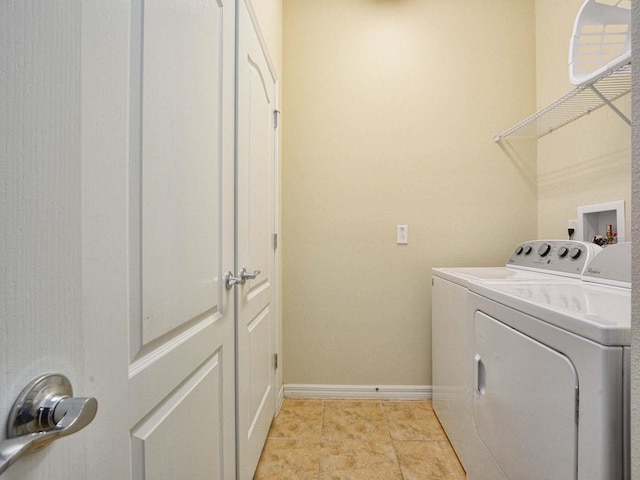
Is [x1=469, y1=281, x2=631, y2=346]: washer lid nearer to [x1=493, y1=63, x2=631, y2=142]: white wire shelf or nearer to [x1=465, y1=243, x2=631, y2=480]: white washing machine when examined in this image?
[x1=465, y1=243, x2=631, y2=480]: white washing machine

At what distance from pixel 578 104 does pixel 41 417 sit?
2165 mm

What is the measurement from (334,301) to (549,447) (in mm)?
1355

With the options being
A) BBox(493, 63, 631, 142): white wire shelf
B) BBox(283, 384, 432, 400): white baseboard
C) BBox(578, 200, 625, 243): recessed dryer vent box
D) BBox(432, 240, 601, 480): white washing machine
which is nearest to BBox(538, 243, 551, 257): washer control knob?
BBox(432, 240, 601, 480): white washing machine

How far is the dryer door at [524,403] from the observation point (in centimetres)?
66

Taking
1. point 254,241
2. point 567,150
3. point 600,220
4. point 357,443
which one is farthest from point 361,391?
point 567,150

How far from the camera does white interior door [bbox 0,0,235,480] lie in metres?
0.28

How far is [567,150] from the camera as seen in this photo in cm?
172

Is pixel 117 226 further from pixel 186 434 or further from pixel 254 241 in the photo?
pixel 254 241

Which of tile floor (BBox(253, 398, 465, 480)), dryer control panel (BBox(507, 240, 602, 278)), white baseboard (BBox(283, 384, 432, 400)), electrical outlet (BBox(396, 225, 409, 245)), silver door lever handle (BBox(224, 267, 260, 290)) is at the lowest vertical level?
tile floor (BBox(253, 398, 465, 480))

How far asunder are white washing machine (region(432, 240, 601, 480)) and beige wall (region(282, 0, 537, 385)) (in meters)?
0.26

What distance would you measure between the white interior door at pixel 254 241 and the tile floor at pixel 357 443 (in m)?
0.13

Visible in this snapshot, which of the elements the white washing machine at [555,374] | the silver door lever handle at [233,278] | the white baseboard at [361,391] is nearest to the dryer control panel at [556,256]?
the white washing machine at [555,374]

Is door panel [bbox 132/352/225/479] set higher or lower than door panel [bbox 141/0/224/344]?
lower

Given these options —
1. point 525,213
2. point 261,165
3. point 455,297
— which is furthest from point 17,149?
point 525,213
